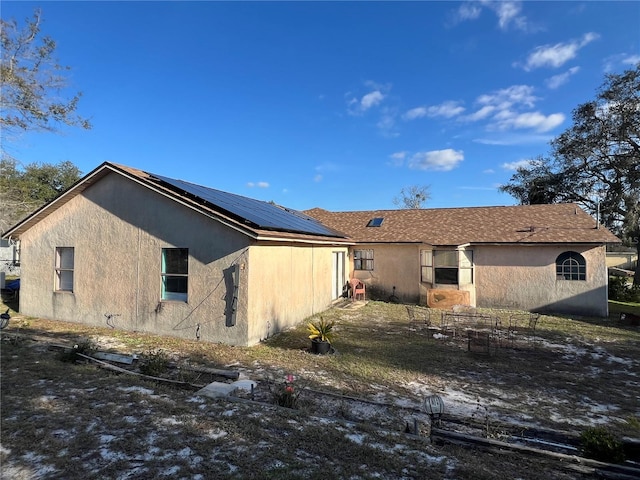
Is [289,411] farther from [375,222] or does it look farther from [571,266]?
[375,222]

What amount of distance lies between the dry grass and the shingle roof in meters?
5.86

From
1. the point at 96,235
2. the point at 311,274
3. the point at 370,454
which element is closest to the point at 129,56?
the point at 96,235

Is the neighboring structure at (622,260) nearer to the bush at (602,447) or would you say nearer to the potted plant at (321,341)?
the potted plant at (321,341)

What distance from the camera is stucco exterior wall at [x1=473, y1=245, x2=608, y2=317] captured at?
14.1 metres

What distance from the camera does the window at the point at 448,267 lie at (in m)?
15.4

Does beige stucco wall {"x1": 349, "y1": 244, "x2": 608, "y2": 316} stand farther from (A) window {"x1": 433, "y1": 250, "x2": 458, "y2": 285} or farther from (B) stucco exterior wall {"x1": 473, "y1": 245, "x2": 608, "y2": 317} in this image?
(A) window {"x1": 433, "y1": 250, "x2": 458, "y2": 285}

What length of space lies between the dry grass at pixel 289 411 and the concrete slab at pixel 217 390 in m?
0.23

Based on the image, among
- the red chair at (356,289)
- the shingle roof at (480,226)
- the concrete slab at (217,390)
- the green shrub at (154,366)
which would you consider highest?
the shingle roof at (480,226)

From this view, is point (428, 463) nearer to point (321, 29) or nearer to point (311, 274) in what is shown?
point (311, 274)

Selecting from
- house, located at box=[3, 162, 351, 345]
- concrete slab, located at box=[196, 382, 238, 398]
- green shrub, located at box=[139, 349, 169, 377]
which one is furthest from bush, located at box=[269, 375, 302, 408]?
house, located at box=[3, 162, 351, 345]

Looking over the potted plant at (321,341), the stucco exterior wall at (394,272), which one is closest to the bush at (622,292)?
the stucco exterior wall at (394,272)

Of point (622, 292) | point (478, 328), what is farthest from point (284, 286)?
point (622, 292)

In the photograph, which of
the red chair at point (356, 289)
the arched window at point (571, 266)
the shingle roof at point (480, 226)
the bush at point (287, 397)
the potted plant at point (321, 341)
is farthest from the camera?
the red chair at point (356, 289)

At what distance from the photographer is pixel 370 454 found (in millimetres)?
3816
